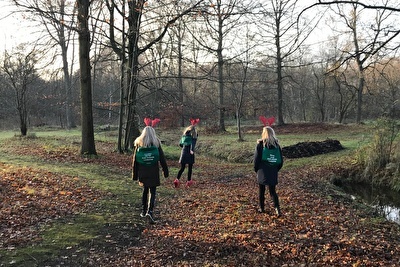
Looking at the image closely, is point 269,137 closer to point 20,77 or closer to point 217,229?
point 217,229

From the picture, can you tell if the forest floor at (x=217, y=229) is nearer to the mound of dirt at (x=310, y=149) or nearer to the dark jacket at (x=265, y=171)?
the dark jacket at (x=265, y=171)

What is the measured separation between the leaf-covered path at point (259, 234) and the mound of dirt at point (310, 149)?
23.7ft

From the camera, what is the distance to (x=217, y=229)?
6.95 m

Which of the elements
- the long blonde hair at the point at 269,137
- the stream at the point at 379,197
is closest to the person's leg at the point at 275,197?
the long blonde hair at the point at 269,137

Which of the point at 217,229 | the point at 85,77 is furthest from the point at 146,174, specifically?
the point at 85,77

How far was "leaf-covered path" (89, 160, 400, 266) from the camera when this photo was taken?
5559mm

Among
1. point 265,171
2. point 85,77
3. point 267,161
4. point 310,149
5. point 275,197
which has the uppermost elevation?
point 85,77

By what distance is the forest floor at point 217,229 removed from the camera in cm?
559

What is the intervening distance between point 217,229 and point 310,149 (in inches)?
485

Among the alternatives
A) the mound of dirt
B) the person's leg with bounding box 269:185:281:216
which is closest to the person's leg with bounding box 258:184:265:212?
the person's leg with bounding box 269:185:281:216

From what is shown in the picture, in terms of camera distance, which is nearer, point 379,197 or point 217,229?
point 217,229

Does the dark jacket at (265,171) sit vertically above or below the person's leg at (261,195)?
above

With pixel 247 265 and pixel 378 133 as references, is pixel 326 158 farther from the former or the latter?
pixel 247 265

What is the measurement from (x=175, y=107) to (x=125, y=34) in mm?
3935
